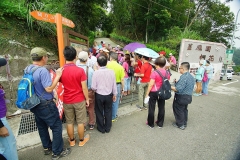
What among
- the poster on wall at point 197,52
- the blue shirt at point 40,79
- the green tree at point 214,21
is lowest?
the blue shirt at point 40,79

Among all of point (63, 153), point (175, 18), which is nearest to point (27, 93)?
point (63, 153)

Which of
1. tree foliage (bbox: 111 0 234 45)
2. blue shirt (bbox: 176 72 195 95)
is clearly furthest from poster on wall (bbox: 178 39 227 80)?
blue shirt (bbox: 176 72 195 95)

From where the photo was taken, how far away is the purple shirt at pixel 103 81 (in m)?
2.74

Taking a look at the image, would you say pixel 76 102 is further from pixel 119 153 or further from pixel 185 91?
pixel 185 91

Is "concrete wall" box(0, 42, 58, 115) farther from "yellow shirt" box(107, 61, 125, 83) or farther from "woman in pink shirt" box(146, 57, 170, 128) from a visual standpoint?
"woman in pink shirt" box(146, 57, 170, 128)

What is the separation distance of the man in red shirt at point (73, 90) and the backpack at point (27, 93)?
469 millimetres

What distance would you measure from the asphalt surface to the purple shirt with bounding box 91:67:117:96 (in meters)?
1.03

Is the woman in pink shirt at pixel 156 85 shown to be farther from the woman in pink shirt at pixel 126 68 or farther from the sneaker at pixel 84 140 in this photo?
the woman in pink shirt at pixel 126 68

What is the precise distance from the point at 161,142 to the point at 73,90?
207 cm

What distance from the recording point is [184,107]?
3.33 m

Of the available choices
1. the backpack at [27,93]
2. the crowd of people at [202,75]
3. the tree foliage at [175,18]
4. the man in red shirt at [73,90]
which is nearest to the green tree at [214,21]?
the tree foliage at [175,18]

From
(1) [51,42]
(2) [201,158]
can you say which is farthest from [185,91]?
(1) [51,42]

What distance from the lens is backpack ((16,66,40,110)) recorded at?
1.83 m

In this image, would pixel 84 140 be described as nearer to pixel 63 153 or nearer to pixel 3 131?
pixel 63 153
